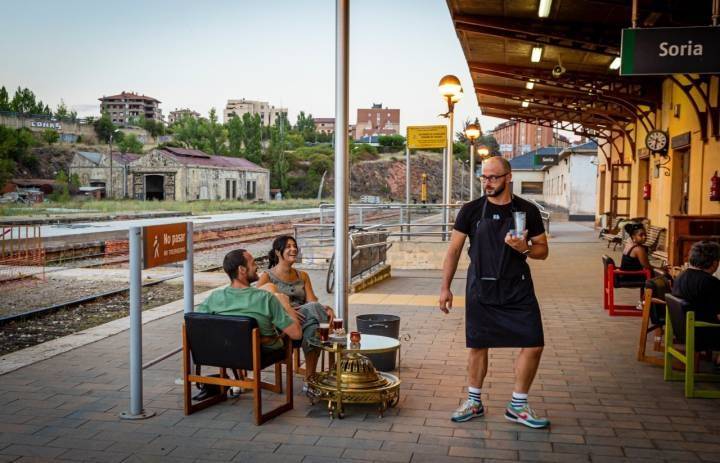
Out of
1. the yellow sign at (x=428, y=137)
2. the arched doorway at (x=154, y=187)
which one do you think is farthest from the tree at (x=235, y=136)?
the yellow sign at (x=428, y=137)

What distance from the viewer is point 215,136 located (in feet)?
357

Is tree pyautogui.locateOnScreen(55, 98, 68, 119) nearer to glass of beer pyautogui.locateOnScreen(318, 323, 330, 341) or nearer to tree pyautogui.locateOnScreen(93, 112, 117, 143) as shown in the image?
tree pyautogui.locateOnScreen(93, 112, 117, 143)

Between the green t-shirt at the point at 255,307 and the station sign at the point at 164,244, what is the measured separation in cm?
47

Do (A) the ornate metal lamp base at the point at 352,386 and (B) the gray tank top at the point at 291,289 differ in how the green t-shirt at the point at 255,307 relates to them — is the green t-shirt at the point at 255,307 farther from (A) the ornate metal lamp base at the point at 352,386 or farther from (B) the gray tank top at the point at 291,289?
(B) the gray tank top at the point at 291,289

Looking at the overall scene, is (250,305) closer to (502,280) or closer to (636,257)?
(502,280)

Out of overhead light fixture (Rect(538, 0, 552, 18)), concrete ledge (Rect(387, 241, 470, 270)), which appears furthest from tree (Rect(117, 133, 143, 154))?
overhead light fixture (Rect(538, 0, 552, 18))

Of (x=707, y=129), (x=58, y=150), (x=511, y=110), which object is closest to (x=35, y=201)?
(x=58, y=150)

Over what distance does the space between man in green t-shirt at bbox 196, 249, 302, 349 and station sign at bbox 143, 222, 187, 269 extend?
0.46m

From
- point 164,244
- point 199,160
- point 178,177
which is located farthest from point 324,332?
point 199,160

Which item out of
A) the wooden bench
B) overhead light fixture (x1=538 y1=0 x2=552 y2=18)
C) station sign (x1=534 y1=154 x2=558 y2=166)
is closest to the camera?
overhead light fixture (x1=538 y1=0 x2=552 y2=18)

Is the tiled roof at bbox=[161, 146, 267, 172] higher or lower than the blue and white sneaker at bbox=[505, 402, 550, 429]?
higher

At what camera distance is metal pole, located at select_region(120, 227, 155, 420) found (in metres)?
4.83

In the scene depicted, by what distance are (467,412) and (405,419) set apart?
42 cm

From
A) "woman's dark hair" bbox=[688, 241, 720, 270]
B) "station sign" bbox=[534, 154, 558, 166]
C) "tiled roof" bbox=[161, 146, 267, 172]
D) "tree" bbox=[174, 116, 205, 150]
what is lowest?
"woman's dark hair" bbox=[688, 241, 720, 270]
